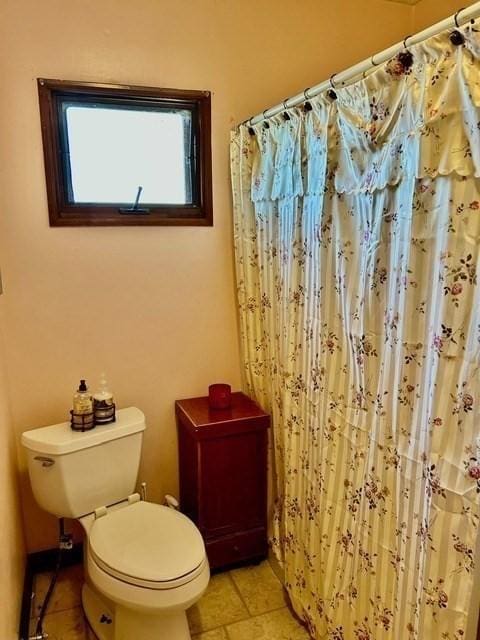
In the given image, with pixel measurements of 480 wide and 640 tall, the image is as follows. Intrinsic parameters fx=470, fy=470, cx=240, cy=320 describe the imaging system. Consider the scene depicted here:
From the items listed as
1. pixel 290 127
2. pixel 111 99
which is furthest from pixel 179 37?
pixel 290 127

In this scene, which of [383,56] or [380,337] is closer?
[383,56]

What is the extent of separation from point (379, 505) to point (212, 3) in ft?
6.59

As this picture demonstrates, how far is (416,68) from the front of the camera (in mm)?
1103

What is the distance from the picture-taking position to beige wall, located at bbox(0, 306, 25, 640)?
1.45m

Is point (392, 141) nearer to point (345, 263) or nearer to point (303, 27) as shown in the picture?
point (345, 263)

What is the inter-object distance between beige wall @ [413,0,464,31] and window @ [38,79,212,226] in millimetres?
1098

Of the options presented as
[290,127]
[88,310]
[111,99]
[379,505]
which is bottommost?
[379,505]

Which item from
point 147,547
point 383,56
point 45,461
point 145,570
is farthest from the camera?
point 45,461

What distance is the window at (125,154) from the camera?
73.5 inches

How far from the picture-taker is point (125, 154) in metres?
2.01

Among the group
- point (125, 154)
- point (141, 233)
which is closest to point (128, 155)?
point (125, 154)

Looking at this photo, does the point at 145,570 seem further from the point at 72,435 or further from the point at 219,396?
the point at 219,396

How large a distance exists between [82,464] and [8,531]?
315 mm

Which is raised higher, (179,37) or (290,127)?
(179,37)
